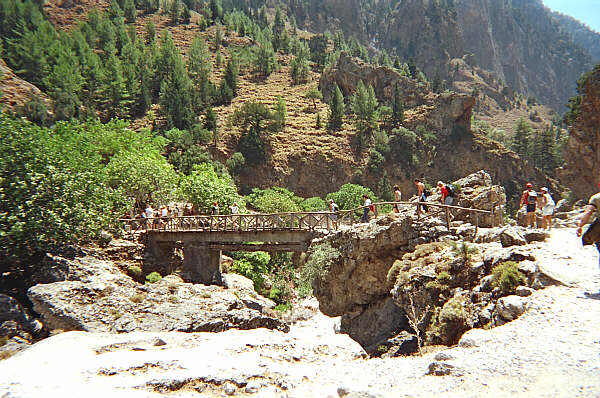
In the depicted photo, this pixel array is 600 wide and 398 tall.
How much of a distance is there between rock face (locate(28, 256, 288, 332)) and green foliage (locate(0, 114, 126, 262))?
1737 millimetres

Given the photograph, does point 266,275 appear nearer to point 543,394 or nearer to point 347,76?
point 543,394

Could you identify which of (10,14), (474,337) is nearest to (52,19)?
(10,14)

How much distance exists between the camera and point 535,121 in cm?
12950

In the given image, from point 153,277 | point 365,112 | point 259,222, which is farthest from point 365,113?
point 153,277

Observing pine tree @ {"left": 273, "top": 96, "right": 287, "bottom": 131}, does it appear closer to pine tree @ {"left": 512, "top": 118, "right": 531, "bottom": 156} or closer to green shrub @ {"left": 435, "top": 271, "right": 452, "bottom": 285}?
green shrub @ {"left": 435, "top": 271, "right": 452, "bottom": 285}

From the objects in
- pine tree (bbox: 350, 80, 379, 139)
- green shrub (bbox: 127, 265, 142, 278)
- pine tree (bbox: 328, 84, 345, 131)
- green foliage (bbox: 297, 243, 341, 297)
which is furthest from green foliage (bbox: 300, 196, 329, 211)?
green foliage (bbox: 297, 243, 341, 297)

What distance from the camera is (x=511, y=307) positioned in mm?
8211

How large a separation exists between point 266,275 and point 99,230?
62.2ft

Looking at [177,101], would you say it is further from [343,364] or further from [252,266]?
[343,364]

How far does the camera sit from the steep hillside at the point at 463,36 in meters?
160

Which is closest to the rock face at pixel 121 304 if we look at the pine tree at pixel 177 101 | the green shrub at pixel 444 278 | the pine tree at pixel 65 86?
the green shrub at pixel 444 278

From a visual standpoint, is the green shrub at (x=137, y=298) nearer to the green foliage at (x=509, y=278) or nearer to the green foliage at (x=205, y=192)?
the green foliage at (x=509, y=278)

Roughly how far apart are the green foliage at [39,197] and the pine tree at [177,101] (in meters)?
41.1

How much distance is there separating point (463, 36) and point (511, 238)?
199570 mm
